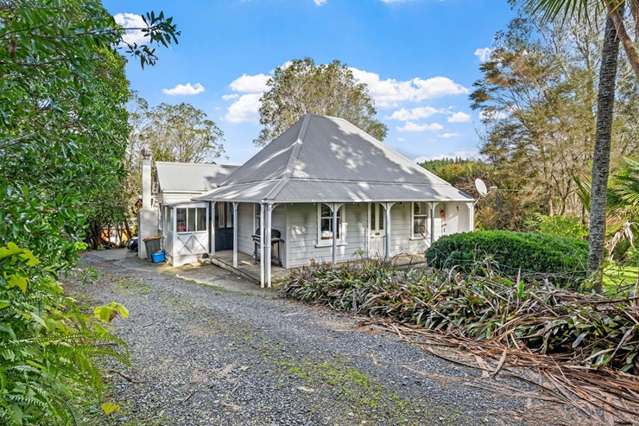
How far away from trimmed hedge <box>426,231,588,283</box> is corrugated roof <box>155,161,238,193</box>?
11.3 meters

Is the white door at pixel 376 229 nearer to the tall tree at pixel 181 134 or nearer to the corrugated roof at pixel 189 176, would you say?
the corrugated roof at pixel 189 176

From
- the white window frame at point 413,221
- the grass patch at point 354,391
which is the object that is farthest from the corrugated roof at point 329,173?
the grass patch at point 354,391

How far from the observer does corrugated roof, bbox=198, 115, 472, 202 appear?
11.3 metres

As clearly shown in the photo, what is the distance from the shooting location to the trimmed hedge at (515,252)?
7957mm

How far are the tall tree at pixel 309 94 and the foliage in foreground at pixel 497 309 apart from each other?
74.2 ft

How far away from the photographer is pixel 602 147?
582cm

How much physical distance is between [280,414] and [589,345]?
3.40 meters

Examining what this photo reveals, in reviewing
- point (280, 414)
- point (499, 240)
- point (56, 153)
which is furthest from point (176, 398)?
point (499, 240)

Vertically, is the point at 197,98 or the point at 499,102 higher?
the point at 197,98

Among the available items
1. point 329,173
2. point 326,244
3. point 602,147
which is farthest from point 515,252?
point 329,173

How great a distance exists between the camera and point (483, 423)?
276cm

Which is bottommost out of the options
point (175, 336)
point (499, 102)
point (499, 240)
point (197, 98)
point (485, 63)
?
point (175, 336)

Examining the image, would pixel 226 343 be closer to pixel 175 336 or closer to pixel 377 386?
pixel 175 336

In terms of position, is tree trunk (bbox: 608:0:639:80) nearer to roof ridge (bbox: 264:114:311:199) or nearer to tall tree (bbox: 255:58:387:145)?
roof ridge (bbox: 264:114:311:199)
